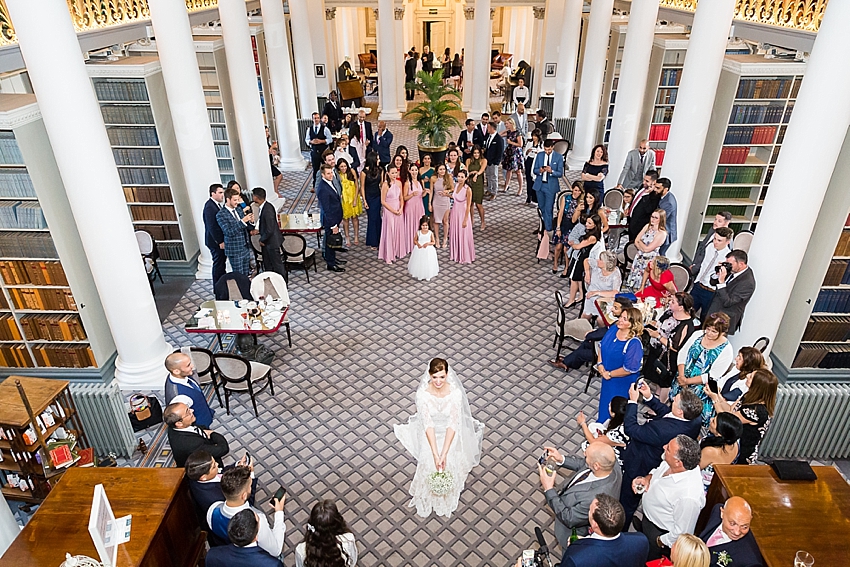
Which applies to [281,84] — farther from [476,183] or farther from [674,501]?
[674,501]

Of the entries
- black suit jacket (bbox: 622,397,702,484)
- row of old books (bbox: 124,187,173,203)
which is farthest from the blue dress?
row of old books (bbox: 124,187,173,203)

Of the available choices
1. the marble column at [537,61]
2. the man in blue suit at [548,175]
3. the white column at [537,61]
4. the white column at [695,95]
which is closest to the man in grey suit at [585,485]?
the white column at [695,95]

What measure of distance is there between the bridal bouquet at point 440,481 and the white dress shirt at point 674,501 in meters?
1.54

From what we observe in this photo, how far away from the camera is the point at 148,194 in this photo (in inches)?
363

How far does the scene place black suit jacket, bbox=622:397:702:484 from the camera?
447cm

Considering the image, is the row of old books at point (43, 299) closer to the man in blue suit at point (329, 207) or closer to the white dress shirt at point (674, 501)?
the man in blue suit at point (329, 207)

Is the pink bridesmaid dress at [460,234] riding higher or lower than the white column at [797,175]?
lower

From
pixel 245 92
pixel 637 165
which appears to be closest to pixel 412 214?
pixel 245 92

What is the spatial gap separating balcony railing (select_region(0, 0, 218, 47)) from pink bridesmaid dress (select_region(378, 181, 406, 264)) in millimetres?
4802

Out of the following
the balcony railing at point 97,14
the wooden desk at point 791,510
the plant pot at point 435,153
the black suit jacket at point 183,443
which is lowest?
the plant pot at point 435,153

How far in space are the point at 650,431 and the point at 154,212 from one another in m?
7.93

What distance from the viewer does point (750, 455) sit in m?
4.93

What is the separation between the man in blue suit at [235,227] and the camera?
7815 millimetres

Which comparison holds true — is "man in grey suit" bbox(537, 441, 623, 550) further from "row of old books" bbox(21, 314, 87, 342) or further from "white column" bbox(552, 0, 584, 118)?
"white column" bbox(552, 0, 584, 118)
